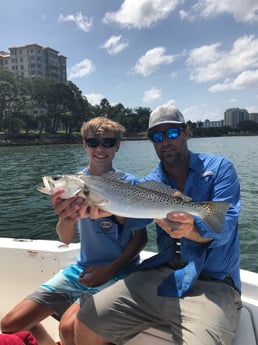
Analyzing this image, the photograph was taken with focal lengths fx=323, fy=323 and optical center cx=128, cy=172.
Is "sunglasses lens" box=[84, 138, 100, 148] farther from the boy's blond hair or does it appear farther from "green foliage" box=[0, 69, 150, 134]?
"green foliage" box=[0, 69, 150, 134]

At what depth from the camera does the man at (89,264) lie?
335 cm

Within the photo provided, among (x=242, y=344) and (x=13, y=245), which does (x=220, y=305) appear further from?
(x=13, y=245)

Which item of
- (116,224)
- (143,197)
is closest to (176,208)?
(143,197)

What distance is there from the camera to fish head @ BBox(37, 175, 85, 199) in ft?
10.00

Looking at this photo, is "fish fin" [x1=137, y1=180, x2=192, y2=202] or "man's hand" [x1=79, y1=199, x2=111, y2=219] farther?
"man's hand" [x1=79, y1=199, x2=111, y2=219]

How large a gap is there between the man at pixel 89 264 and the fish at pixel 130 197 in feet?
0.80

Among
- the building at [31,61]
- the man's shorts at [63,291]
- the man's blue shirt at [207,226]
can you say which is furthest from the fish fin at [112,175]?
the building at [31,61]

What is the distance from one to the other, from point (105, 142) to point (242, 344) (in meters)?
2.54

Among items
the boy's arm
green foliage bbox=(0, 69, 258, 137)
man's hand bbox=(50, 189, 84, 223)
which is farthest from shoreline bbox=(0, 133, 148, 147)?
man's hand bbox=(50, 189, 84, 223)

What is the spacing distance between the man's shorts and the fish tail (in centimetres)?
131

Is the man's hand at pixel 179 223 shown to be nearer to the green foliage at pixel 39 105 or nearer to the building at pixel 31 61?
the green foliage at pixel 39 105

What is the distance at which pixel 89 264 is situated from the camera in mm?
3670

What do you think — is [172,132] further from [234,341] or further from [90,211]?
[234,341]

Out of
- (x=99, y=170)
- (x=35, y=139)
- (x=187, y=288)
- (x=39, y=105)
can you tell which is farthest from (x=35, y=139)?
(x=187, y=288)
